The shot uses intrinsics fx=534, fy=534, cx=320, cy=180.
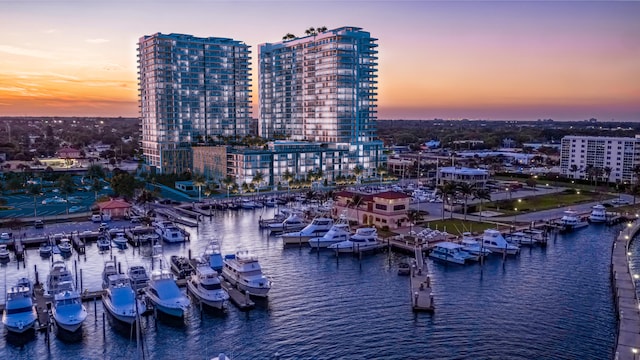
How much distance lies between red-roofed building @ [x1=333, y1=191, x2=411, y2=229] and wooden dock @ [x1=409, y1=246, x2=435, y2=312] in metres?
17.7

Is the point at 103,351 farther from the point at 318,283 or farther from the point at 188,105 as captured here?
the point at 188,105

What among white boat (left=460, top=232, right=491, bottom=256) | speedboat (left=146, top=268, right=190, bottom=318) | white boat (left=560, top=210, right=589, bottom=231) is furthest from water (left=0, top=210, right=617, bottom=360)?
white boat (left=560, top=210, right=589, bottom=231)

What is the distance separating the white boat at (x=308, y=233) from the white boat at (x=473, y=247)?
65.0 ft

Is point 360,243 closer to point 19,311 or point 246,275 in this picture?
point 246,275

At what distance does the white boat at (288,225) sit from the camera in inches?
3329

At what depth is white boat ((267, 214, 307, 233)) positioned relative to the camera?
3329 inches

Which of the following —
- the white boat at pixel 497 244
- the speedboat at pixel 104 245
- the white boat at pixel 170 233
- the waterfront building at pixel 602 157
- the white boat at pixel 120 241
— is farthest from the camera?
the waterfront building at pixel 602 157

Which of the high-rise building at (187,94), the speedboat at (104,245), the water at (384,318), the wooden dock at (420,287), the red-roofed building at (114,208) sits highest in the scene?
the high-rise building at (187,94)

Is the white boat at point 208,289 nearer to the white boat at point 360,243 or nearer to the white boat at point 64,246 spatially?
the white boat at point 360,243

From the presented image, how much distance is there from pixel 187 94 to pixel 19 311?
12892 cm

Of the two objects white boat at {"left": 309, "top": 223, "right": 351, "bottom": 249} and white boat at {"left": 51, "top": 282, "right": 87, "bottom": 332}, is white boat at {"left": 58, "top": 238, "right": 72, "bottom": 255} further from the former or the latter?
white boat at {"left": 309, "top": 223, "right": 351, "bottom": 249}

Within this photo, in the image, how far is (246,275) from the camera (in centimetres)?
5522

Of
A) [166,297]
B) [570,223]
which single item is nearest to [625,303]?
[570,223]

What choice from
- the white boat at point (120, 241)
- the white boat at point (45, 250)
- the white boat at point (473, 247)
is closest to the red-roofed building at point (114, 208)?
the white boat at point (120, 241)
